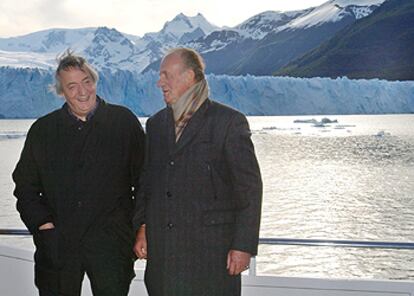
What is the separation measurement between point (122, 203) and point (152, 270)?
0.20 m

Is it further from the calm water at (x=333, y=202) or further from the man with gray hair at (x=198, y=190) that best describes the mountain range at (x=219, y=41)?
the man with gray hair at (x=198, y=190)

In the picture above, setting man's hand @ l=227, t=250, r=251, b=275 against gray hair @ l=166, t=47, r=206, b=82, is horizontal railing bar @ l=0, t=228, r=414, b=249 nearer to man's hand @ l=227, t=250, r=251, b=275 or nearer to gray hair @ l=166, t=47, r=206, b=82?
man's hand @ l=227, t=250, r=251, b=275

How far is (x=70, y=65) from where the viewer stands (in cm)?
150

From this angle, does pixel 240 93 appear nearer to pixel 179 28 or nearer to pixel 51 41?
pixel 179 28

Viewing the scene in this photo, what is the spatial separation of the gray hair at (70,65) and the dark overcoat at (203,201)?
0.26 meters

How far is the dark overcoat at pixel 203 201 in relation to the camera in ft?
4.50

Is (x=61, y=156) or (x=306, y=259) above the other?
(x=61, y=156)

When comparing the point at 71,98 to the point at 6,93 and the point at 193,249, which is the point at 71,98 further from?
the point at 6,93

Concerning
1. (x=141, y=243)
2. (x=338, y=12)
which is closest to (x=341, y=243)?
(x=141, y=243)

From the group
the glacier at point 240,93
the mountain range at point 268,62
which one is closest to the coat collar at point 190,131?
the mountain range at point 268,62

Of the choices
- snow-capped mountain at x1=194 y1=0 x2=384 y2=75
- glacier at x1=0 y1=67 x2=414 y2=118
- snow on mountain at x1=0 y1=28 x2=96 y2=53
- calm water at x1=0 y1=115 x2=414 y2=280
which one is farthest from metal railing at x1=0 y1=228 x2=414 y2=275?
snow on mountain at x1=0 y1=28 x2=96 y2=53

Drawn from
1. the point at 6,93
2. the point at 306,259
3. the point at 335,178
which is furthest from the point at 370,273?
the point at 6,93

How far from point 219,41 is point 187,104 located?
131351 millimetres

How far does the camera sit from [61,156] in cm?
152
